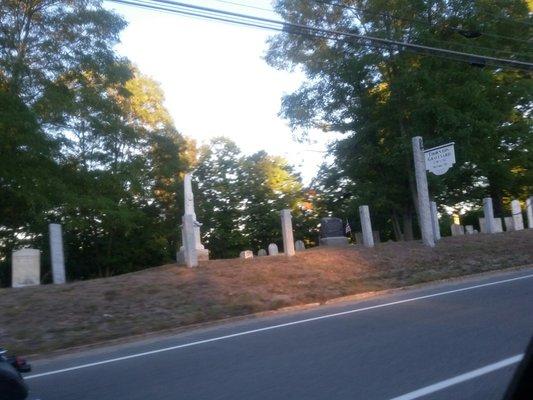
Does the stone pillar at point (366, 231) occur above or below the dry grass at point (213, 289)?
above

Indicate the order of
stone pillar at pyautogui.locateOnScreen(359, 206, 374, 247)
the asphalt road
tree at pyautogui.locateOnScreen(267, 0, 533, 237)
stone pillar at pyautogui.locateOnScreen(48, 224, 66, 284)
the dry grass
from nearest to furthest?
the asphalt road, the dry grass, stone pillar at pyautogui.locateOnScreen(48, 224, 66, 284), stone pillar at pyautogui.locateOnScreen(359, 206, 374, 247), tree at pyautogui.locateOnScreen(267, 0, 533, 237)

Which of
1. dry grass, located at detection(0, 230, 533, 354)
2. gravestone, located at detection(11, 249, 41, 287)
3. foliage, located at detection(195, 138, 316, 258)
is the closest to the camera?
dry grass, located at detection(0, 230, 533, 354)

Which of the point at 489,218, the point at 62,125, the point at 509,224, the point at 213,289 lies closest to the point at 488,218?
the point at 489,218

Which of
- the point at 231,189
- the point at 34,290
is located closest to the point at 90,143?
the point at 231,189

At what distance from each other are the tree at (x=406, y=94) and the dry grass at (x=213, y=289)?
6.33m

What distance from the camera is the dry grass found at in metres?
12.3

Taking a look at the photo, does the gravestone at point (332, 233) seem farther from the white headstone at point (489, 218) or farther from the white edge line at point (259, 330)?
the white edge line at point (259, 330)

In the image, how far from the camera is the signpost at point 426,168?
21.2 meters

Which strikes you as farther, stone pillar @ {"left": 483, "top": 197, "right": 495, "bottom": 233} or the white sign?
stone pillar @ {"left": 483, "top": 197, "right": 495, "bottom": 233}

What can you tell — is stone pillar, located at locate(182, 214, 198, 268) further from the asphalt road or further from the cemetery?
the asphalt road

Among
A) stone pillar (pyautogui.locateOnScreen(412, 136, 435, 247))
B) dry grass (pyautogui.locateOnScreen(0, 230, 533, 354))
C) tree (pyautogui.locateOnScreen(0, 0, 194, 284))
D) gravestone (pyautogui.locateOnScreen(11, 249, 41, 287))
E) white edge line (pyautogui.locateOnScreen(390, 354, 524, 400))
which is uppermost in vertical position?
tree (pyautogui.locateOnScreen(0, 0, 194, 284))

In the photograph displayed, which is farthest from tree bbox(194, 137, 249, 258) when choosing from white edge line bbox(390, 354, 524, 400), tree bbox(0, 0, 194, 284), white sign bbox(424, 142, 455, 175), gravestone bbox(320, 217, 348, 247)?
white edge line bbox(390, 354, 524, 400)

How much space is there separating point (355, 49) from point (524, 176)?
12324 mm

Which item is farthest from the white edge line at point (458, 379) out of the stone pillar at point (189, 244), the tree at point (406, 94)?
the tree at point (406, 94)
